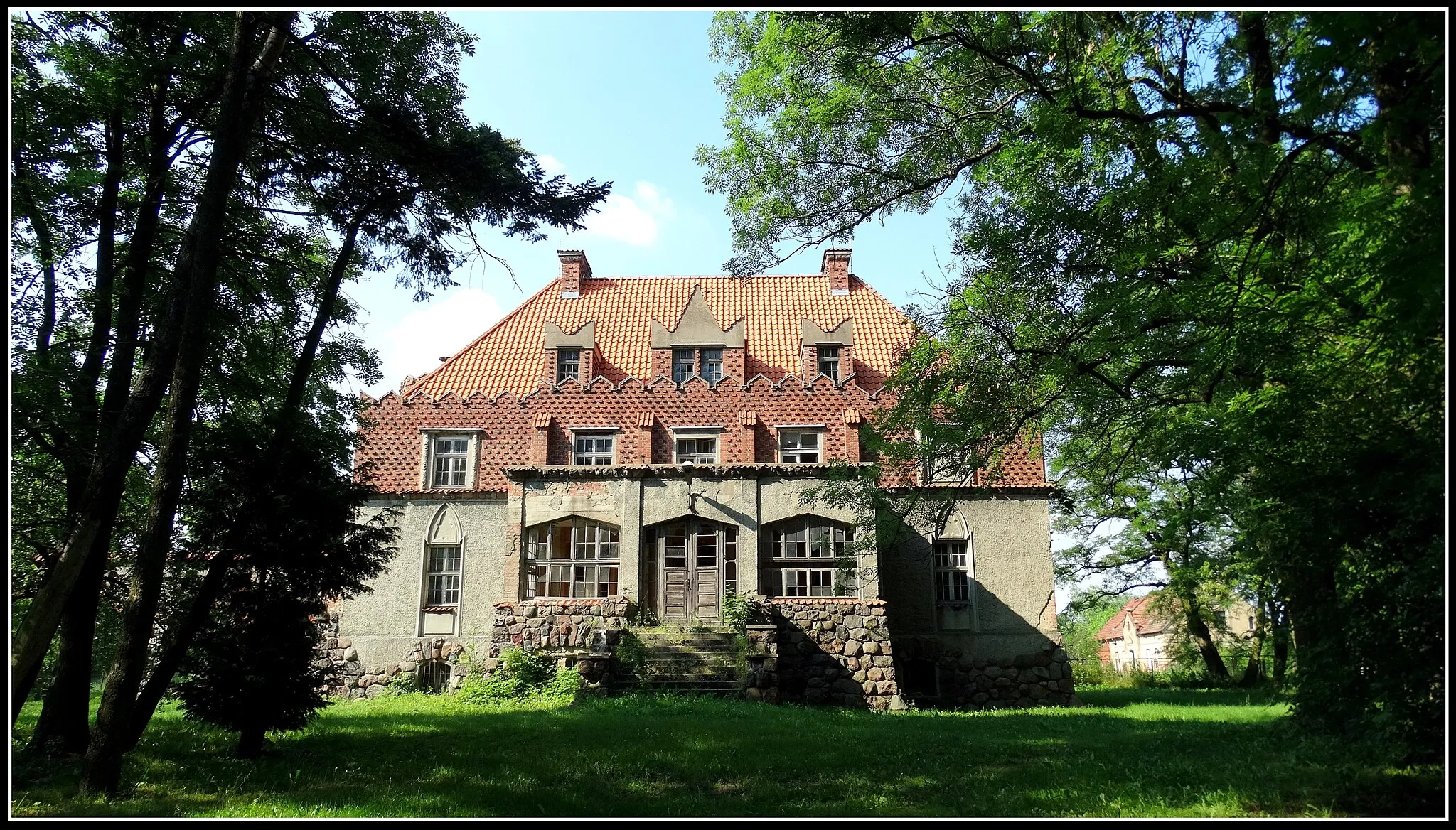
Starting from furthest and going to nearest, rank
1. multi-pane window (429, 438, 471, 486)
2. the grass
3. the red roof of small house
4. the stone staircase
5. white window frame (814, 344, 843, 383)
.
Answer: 1. the red roof of small house
2. white window frame (814, 344, 843, 383)
3. multi-pane window (429, 438, 471, 486)
4. the stone staircase
5. the grass

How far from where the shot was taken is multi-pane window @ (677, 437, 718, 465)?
26203 millimetres

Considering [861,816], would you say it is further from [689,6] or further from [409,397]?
[409,397]

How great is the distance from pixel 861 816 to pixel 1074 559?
25.9m

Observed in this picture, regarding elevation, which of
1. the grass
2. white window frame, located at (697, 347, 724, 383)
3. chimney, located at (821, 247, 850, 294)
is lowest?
the grass

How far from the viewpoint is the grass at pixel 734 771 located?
809 centimetres

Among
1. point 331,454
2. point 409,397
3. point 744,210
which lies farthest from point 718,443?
point 331,454

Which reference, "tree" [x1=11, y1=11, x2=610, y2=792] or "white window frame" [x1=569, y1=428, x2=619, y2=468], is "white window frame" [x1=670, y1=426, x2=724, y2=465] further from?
"tree" [x1=11, y1=11, x2=610, y2=792]

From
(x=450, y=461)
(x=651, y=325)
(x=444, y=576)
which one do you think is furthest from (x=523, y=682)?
(x=651, y=325)

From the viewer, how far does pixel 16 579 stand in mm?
12977

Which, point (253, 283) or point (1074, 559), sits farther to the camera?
point (1074, 559)

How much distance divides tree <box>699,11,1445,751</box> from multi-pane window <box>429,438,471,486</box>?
14.9 metres

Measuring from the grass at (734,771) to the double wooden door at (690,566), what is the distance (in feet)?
23.5

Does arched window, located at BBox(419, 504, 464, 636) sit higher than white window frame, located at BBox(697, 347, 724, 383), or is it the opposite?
white window frame, located at BBox(697, 347, 724, 383)

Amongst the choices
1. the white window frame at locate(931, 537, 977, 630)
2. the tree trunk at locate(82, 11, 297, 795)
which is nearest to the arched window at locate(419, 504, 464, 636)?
the white window frame at locate(931, 537, 977, 630)
